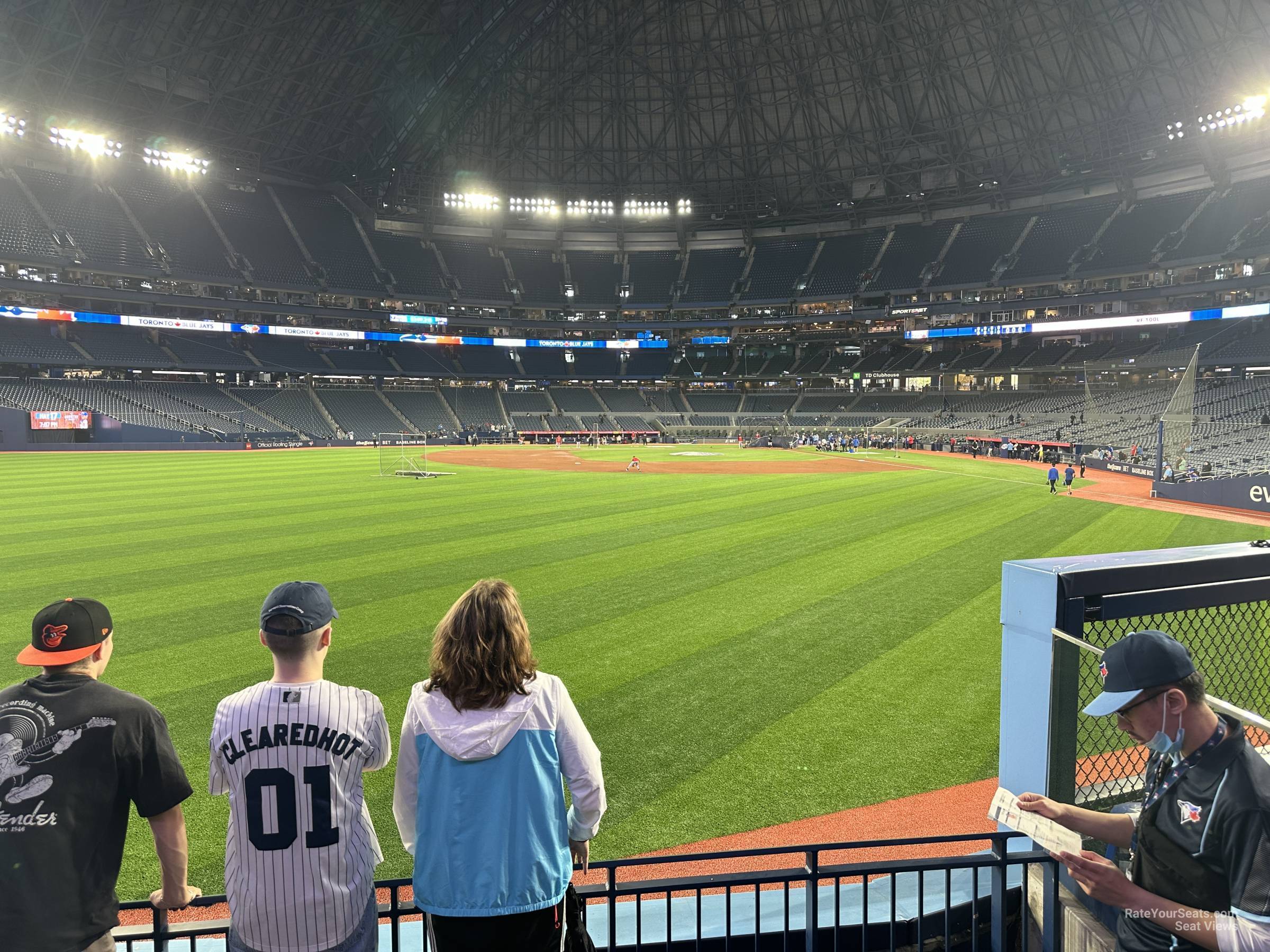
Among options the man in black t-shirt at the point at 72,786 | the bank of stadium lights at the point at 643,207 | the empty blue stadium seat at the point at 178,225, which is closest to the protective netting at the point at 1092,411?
the bank of stadium lights at the point at 643,207

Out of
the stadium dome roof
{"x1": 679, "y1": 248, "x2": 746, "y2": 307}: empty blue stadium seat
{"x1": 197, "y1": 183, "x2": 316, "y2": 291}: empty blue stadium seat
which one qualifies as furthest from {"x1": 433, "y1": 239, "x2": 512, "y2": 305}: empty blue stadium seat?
{"x1": 679, "y1": 248, "x2": 746, "y2": 307}: empty blue stadium seat

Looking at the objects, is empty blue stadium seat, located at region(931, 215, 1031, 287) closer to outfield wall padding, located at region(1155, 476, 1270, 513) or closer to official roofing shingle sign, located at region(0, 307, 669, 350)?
official roofing shingle sign, located at region(0, 307, 669, 350)

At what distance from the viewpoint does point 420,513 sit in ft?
73.8

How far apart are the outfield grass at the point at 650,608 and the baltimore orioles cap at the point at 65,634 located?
11.3ft

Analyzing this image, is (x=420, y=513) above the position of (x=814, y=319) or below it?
below

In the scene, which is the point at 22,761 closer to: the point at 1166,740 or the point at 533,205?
the point at 1166,740

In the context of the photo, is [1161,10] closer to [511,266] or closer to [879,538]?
[879,538]

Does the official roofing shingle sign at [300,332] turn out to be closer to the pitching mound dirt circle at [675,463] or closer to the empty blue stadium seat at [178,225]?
the empty blue stadium seat at [178,225]

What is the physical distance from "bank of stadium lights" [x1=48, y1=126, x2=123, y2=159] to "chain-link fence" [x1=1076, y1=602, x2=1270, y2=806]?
260 feet

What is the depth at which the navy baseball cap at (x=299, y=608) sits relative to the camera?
2.92m

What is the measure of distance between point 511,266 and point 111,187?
41725 mm

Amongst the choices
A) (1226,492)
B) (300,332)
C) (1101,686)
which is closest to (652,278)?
(300,332)

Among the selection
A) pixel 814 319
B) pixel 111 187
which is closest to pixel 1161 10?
pixel 814 319

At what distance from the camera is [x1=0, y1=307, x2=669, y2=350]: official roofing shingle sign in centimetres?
6066
